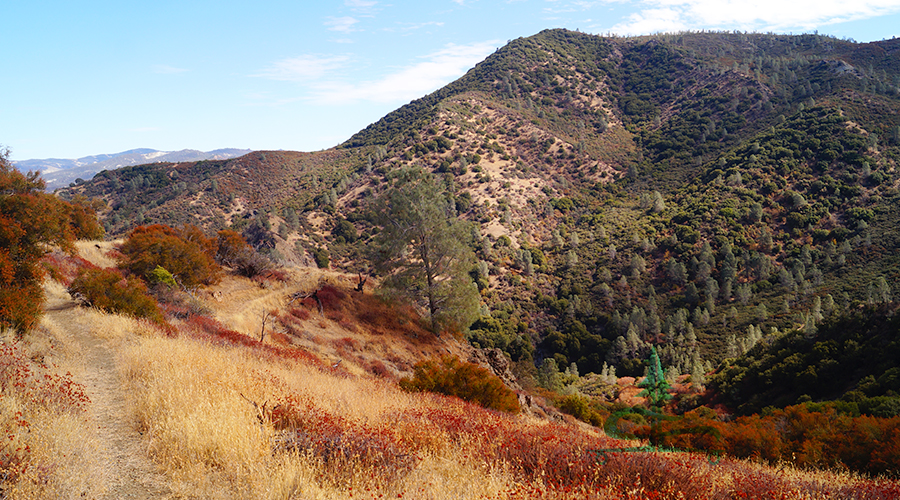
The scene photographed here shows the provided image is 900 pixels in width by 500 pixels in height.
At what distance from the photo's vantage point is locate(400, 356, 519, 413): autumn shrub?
11.4m

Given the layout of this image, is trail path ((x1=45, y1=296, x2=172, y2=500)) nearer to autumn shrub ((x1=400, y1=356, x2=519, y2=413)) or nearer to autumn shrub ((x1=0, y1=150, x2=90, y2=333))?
autumn shrub ((x1=0, y1=150, x2=90, y2=333))

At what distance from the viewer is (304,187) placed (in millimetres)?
77375

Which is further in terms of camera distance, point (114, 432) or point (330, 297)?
point (330, 297)

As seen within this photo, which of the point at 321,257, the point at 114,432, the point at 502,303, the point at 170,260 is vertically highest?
the point at 170,260

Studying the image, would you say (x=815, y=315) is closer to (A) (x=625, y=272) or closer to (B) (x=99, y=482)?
(A) (x=625, y=272)

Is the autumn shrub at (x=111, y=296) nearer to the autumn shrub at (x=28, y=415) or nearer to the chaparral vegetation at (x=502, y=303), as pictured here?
the chaparral vegetation at (x=502, y=303)

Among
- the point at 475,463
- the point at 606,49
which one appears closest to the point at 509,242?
the point at 475,463

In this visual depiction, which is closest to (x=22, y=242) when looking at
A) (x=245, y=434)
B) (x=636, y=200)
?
(x=245, y=434)

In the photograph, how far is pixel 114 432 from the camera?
5.35 m

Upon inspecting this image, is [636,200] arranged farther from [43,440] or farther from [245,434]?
[43,440]

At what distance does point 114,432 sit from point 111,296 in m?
9.23

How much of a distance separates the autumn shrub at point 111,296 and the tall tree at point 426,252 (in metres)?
10.8

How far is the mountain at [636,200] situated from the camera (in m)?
51.5

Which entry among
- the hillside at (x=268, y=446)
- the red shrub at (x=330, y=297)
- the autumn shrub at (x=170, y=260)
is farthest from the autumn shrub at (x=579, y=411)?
the autumn shrub at (x=170, y=260)
